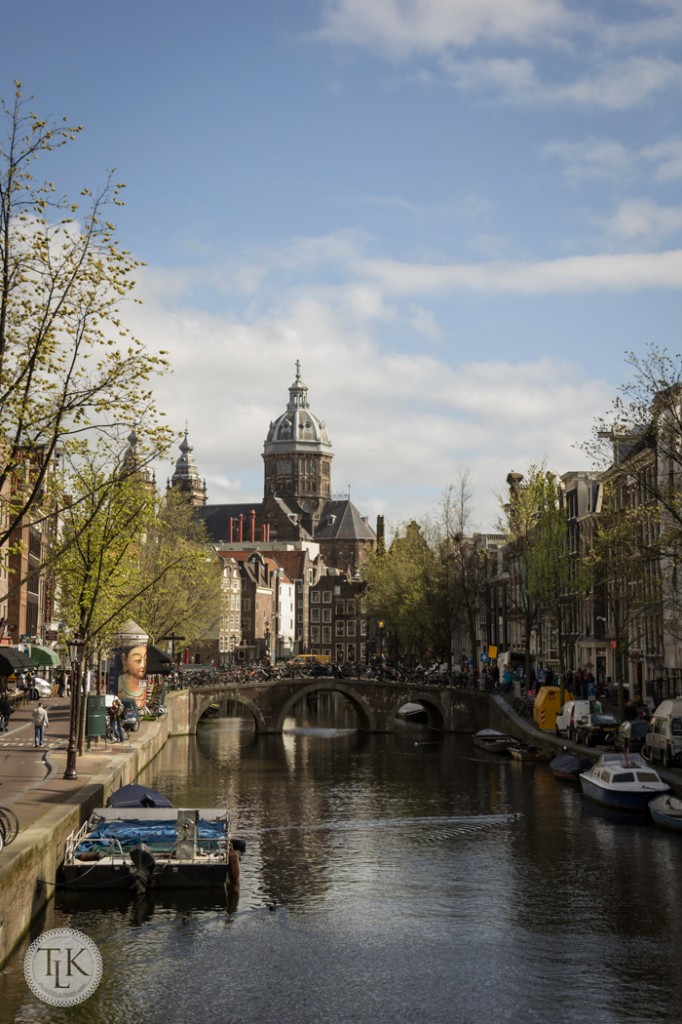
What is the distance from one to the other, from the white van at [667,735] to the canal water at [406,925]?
12.8 feet

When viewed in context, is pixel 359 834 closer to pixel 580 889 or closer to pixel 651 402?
pixel 580 889

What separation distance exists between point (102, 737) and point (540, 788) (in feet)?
62.9

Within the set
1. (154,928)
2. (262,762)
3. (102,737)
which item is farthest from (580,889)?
(262,762)

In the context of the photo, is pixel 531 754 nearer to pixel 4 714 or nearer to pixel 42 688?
pixel 4 714

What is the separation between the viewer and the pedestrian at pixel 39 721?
43094mm

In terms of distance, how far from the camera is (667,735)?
44312mm

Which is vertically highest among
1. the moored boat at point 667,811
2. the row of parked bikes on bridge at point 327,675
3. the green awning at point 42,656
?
the green awning at point 42,656

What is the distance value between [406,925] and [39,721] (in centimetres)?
2103

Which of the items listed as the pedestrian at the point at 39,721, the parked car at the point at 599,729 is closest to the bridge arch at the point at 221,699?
the parked car at the point at 599,729

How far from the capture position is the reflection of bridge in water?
260ft

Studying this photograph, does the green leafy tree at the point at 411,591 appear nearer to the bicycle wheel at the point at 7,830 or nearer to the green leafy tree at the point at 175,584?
the green leafy tree at the point at 175,584

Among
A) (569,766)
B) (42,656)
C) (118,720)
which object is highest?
(42,656)

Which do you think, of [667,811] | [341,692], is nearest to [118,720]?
[667,811]

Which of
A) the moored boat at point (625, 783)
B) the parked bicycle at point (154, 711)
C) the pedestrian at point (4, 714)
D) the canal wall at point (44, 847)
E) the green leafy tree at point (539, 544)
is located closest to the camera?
the canal wall at point (44, 847)
